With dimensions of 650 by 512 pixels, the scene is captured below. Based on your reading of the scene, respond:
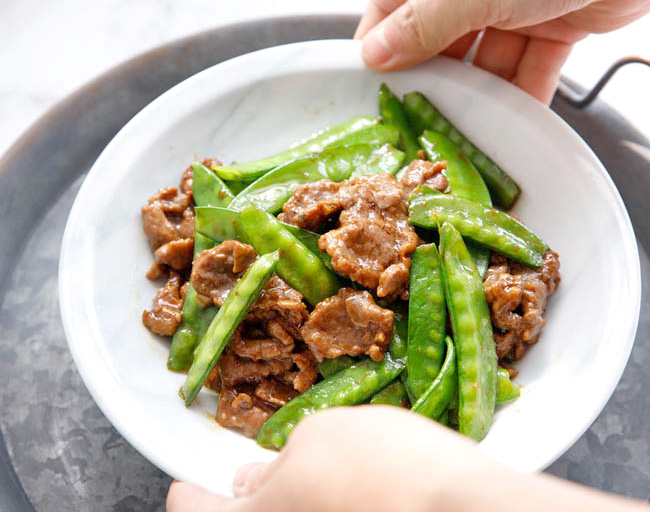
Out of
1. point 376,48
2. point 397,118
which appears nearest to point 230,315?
point 397,118

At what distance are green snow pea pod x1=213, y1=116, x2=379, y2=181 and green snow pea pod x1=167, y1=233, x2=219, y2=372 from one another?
586mm

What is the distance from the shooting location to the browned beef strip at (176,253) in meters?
2.55

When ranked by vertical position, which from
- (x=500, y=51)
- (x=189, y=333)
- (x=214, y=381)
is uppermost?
(x=500, y=51)

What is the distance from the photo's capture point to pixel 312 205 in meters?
2.46

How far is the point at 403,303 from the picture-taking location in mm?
2416

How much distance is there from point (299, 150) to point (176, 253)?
78 centimetres

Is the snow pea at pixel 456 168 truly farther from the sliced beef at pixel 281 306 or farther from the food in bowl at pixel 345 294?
the sliced beef at pixel 281 306

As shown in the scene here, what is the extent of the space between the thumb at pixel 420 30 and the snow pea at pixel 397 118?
13cm

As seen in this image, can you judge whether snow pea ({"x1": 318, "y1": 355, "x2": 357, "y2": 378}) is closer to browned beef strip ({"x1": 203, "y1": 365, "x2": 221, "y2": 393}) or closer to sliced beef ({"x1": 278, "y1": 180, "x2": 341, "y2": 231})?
browned beef strip ({"x1": 203, "y1": 365, "x2": 221, "y2": 393})

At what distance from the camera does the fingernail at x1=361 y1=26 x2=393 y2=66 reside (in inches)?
111

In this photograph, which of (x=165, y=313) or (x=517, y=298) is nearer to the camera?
(x=517, y=298)

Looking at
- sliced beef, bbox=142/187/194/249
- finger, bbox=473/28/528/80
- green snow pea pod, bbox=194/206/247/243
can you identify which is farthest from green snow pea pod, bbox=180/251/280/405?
finger, bbox=473/28/528/80

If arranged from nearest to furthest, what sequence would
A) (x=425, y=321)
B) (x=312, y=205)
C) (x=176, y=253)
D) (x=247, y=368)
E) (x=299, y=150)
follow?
(x=425, y=321) < (x=247, y=368) < (x=312, y=205) < (x=176, y=253) < (x=299, y=150)

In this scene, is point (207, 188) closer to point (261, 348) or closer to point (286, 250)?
point (286, 250)
